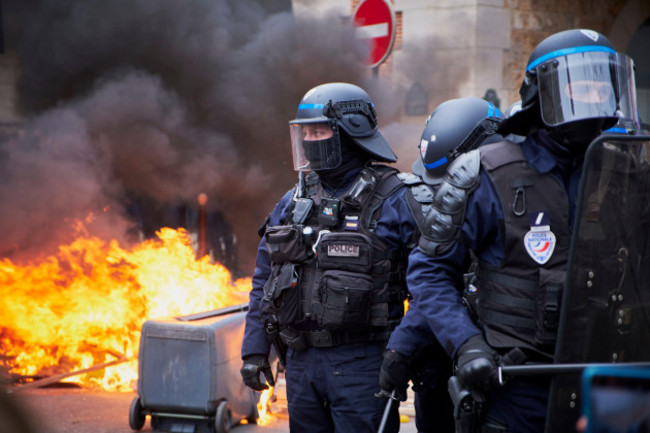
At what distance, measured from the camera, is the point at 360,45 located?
10172 mm

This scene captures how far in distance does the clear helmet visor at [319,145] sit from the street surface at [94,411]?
8.19ft

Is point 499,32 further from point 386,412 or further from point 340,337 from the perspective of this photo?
point 386,412

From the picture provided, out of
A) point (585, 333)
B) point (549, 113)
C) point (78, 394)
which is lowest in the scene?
point (78, 394)

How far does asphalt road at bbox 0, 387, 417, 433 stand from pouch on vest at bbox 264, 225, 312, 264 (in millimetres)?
2373

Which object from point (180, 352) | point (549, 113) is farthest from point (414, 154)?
point (549, 113)

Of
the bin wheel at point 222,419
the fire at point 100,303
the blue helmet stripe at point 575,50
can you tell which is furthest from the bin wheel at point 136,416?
the blue helmet stripe at point 575,50

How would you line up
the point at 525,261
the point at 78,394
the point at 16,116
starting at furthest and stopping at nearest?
1. the point at 16,116
2. the point at 78,394
3. the point at 525,261

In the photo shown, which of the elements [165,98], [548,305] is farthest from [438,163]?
[165,98]

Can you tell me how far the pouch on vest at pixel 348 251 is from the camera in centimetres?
312

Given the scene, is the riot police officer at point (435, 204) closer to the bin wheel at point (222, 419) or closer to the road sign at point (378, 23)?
the bin wheel at point (222, 419)

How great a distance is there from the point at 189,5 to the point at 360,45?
263cm

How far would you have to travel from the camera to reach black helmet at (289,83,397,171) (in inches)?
134

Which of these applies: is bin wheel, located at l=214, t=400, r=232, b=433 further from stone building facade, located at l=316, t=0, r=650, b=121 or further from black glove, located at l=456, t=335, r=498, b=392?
stone building facade, located at l=316, t=0, r=650, b=121

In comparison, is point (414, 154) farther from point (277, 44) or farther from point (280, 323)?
point (280, 323)
